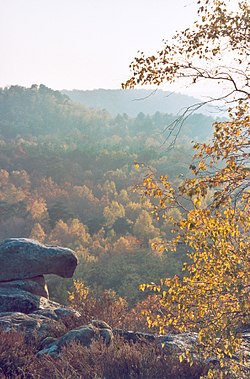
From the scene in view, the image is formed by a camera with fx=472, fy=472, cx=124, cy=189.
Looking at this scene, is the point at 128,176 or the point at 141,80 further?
the point at 128,176

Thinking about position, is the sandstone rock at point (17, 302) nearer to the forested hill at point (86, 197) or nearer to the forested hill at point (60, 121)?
the forested hill at point (86, 197)

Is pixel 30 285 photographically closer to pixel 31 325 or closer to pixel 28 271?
pixel 28 271

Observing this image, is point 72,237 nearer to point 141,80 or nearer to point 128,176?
point 128,176

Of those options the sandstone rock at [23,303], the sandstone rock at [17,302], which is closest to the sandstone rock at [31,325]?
the sandstone rock at [23,303]

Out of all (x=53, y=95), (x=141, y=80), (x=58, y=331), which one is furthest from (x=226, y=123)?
(x=53, y=95)

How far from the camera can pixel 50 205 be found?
83688 mm

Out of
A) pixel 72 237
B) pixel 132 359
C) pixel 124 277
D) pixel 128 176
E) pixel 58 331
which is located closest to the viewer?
pixel 132 359

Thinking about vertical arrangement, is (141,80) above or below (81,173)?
above

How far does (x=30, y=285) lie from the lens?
1798 centimetres

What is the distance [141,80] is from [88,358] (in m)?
5.06

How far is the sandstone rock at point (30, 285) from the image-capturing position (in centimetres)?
1755

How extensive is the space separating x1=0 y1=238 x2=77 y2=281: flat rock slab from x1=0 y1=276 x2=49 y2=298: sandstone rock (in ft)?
0.70

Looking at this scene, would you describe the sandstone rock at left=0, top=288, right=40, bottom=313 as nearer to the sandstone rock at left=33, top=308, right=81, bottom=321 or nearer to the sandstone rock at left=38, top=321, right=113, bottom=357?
the sandstone rock at left=33, top=308, right=81, bottom=321

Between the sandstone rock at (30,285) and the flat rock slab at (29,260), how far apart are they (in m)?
0.21
